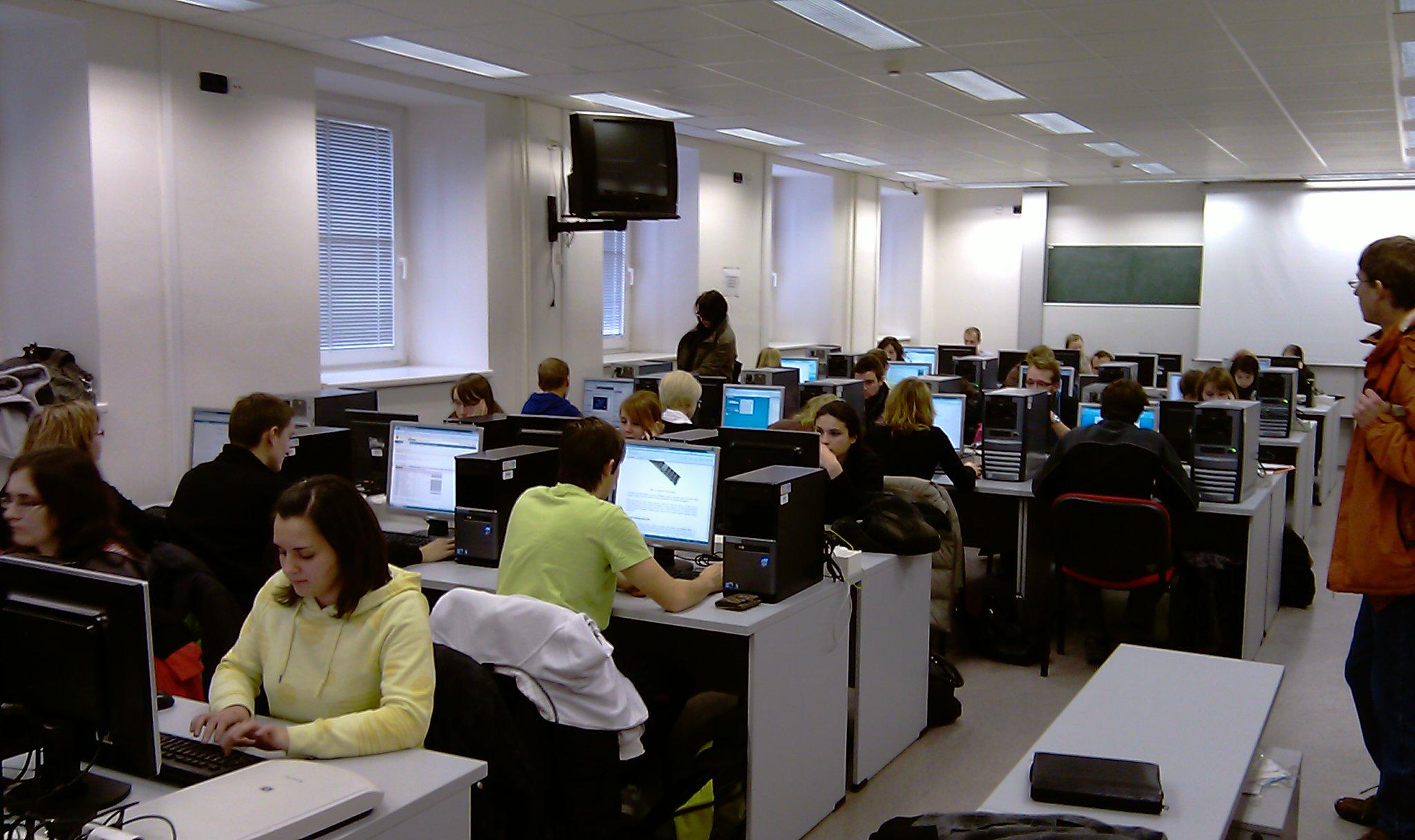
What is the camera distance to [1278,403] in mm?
7832

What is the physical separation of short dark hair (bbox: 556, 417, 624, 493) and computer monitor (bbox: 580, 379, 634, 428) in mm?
4080

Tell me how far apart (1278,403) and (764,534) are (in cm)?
582

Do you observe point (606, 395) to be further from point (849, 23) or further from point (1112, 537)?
point (1112, 537)

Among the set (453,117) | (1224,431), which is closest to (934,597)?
(1224,431)

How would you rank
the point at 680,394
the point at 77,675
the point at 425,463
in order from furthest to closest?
the point at 680,394
the point at 425,463
the point at 77,675

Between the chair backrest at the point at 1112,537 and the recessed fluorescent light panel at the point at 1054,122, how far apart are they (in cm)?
423

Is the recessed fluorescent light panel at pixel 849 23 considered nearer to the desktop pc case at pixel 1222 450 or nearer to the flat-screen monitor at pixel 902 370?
→ the desktop pc case at pixel 1222 450

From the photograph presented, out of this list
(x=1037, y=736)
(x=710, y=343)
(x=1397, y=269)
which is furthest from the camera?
(x=710, y=343)

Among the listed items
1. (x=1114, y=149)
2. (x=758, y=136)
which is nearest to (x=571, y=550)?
(x=758, y=136)

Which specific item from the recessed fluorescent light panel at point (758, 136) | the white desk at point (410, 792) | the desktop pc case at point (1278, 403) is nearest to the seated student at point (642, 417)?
the white desk at point (410, 792)

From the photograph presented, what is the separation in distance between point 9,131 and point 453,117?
2.89m

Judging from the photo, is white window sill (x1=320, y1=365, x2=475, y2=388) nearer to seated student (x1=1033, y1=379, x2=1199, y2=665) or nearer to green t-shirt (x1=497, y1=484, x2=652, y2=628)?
seated student (x1=1033, y1=379, x2=1199, y2=665)

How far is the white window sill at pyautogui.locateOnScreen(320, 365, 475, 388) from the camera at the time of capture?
7250 mm

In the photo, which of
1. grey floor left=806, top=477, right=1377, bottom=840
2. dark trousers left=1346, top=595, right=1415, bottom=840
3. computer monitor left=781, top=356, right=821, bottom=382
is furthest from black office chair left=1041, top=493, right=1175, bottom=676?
computer monitor left=781, top=356, right=821, bottom=382
